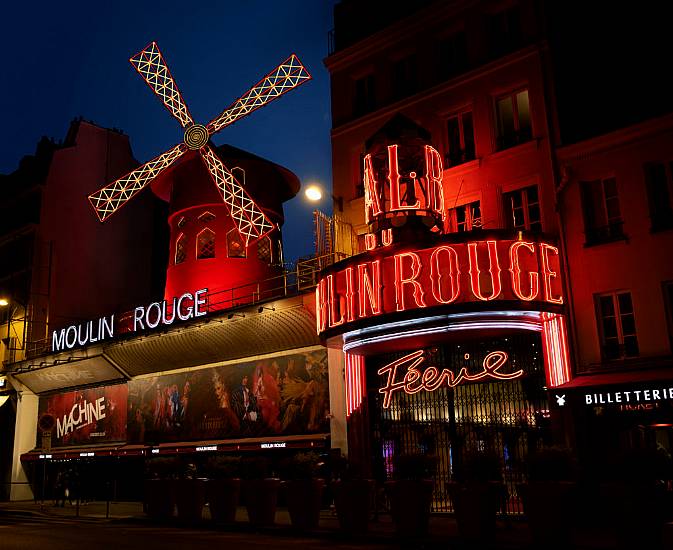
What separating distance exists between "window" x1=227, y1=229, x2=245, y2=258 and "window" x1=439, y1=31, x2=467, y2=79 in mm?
8991

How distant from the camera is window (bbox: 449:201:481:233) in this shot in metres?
14.9

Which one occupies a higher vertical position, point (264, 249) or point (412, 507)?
point (264, 249)

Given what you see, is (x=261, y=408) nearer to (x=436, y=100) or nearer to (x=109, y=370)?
(x=109, y=370)

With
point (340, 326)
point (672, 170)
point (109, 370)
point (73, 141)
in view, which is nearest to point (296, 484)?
point (340, 326)

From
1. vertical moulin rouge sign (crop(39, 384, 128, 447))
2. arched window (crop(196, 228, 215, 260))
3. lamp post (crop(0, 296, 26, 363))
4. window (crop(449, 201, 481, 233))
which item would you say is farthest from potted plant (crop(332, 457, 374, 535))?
lamp post (crop(0, 296, 26, 363))

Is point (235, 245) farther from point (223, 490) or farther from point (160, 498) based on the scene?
point (223, 490)

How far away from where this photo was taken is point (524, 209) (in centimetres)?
1430

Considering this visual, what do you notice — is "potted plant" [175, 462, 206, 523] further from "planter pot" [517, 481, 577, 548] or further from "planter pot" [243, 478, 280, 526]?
"planter pot" [517, 481, 577, 548]

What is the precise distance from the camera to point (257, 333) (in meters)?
18.3

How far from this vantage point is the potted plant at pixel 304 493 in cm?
1220

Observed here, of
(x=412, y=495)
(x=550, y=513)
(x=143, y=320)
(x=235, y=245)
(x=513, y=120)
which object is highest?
(x=513, y=120)

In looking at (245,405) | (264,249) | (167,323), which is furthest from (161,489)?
(264,249)

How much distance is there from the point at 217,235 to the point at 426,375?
10420 millimetres

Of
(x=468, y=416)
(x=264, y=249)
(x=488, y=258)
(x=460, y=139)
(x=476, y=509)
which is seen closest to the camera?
(x=476, y=509)
